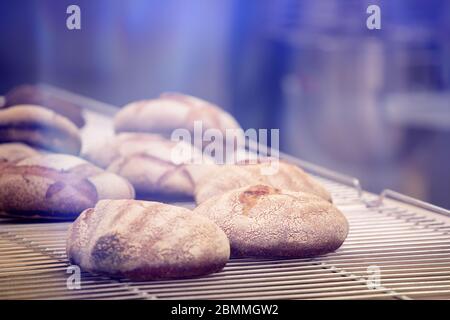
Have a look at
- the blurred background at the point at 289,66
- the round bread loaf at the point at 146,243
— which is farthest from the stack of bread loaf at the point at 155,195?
the blurred background at the point at 289,66

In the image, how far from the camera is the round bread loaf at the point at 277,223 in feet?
3.76

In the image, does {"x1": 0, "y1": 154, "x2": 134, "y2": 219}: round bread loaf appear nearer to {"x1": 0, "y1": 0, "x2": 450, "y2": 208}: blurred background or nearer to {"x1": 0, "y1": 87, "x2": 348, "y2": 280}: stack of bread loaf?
{"x1": 0, "y1": 87, "x2": 348, "y2": 280}: stack of bread loaf

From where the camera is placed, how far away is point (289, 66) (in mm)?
2143

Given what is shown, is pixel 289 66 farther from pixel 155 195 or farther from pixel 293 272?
pixel 293 272

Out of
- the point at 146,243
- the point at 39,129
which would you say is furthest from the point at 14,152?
the point at 146,243

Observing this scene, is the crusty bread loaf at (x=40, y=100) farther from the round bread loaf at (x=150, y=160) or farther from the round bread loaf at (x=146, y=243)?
the round bread loaf at (x=146, y=243)

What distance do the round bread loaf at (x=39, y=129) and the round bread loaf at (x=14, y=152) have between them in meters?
0.03

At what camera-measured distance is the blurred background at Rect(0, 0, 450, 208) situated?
1464 mm

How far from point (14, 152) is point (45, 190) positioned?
0.22 meters

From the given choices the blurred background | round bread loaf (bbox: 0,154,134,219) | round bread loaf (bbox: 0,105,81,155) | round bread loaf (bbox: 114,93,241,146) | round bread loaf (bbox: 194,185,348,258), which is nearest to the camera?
round bread loaf (bbox: 194,185,348,258)

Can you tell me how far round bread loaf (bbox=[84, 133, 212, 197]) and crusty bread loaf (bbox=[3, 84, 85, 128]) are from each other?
4.7 inches

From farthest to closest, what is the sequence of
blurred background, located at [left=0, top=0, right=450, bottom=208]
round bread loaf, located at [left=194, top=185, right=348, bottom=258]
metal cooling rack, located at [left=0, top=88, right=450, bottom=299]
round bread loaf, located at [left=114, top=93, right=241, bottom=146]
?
round bread loaf, located at [left=114, top=93, right=241, bottom=146] < blurred background, located at [left=0, top=0, right=450, bottom=208] < round bread loaf, located at [left=194, top=185, right=348, bottom=258] < metal cooling rack, located at [left=0, top=88, right=450, bottom=299]

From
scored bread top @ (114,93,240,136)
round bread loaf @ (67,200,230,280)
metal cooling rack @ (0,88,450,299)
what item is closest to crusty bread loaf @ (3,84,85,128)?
scored bread top @ (114,93,240,136)

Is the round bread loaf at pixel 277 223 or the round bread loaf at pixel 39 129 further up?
the round bread loaf at pixel 39 129
